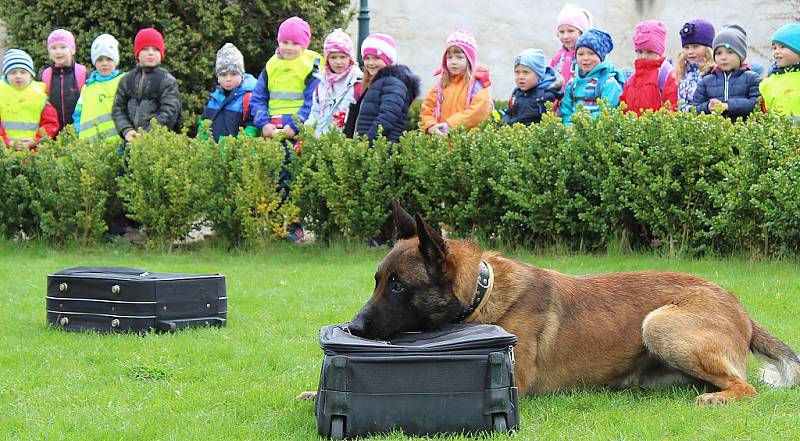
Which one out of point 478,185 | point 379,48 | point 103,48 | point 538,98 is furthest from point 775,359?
point 103,48

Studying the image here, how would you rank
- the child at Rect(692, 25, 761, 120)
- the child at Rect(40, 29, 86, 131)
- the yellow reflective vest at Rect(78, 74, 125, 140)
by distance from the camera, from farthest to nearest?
the child at Rect(40, 29, 86, 131) → the yellow reflective vest at Rect(78, 74, 125, 140) → the child at Rect(692, 25, 761, 120)

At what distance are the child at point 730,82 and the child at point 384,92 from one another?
10.6 ft

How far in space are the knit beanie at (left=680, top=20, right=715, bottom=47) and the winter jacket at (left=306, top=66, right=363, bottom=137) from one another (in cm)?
381

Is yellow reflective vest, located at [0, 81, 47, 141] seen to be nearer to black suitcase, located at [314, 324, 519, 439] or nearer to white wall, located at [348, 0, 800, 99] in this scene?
white wall, located at [348, 0, 800, 99]

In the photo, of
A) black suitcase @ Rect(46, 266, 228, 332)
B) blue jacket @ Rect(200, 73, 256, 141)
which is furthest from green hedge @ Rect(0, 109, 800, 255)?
black suitcase @ Rect(46, 266, 228, 332)

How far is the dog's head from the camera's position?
5043 mm

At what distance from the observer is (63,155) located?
12023 millimetres

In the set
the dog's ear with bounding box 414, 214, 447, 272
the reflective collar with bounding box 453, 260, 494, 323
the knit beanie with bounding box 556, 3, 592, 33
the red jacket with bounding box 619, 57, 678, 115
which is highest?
the knit beanie with bounding box 556, 3, 592, 33

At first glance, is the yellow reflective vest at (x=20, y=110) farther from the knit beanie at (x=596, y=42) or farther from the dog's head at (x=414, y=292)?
the dog's head at (x=414, y=292)

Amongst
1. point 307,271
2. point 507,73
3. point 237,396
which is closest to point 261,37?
point 507,73

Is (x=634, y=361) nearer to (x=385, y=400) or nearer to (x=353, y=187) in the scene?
(x=385, y=400)

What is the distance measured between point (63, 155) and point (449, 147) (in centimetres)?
466

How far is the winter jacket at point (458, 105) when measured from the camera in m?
11.4

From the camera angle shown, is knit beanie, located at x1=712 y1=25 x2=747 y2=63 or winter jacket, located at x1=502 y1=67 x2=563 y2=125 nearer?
knit beanie, located at x1=712 y1=25 x2=747 y2=63
